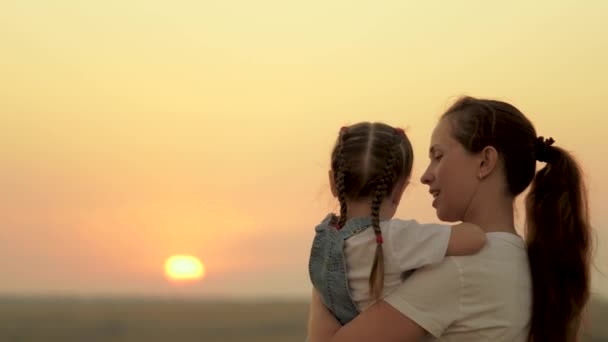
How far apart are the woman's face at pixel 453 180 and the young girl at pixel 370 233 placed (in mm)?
72

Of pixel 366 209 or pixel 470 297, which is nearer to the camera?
pixel 470 297

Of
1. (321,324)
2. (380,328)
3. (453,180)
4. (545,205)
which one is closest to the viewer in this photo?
(380,328)

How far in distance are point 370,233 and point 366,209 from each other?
0.08 meters

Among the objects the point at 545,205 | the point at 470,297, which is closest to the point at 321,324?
the point at 470,297

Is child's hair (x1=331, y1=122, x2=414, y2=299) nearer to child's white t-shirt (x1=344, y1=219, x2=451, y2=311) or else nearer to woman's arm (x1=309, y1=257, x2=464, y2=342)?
child's white t-shirt (x1=344, y1=219, x2=451, y2=311)

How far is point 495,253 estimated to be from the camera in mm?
2223

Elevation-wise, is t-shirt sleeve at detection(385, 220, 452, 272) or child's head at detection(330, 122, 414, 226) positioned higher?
child's head at detection(330, 122, 414, 226)

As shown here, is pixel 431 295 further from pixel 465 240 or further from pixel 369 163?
pixel 369 163

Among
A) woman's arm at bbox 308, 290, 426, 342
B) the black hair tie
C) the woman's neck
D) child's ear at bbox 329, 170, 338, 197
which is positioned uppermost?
the black hair tie

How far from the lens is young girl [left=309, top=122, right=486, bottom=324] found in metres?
2.14

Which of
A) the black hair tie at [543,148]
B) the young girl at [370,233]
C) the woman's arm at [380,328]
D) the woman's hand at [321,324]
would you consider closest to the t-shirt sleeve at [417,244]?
the young girl at [370,233]

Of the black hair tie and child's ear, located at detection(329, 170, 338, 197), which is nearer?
child's ear, located at detection(329, 170, 338, 197)

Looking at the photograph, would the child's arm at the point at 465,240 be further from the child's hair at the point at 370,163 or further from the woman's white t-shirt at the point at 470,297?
the child's hair at the point at 370,163

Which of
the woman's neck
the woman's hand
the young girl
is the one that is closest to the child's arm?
the young girl
